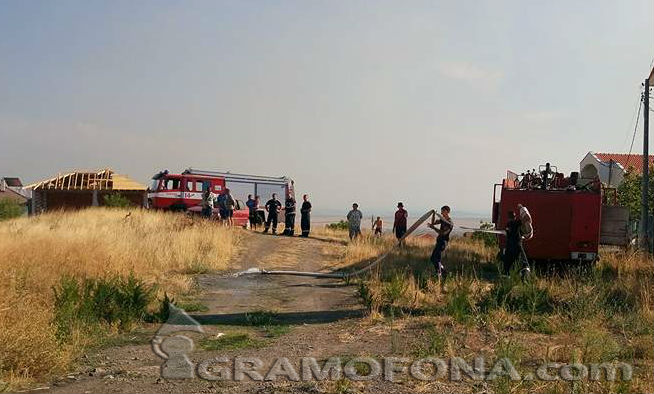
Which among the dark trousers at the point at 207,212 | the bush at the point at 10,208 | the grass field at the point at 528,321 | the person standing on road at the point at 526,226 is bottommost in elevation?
the bush at the point at 10,208

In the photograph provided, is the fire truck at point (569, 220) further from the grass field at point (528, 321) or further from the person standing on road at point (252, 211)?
the person standing on road at point (252, 211)

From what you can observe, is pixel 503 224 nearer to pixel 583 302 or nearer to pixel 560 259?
pixel 560 259

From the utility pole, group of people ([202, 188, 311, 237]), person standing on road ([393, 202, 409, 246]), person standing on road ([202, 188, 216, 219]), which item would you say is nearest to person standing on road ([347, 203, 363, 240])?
person standing on road ([393, 202, 409, 246])

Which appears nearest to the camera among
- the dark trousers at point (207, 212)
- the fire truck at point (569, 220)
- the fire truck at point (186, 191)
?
the fire truck at point (569, 220)

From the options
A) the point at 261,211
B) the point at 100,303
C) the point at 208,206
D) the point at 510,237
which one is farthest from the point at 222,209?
the point at 100,303

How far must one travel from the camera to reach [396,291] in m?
10.8

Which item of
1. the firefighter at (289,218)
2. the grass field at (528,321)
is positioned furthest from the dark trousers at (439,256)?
the firefighter at (289,218)

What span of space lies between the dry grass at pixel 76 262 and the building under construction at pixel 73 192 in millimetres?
17195

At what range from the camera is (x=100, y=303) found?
9.20 meters

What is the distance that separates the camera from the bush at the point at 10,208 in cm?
4239

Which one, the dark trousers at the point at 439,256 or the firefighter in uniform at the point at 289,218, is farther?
the firefighter in uniform at the point at 289,218

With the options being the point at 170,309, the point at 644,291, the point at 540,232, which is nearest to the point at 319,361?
the point at 170,309

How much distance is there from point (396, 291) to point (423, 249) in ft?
32.7

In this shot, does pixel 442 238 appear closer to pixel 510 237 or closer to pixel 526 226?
pixel 510 237
